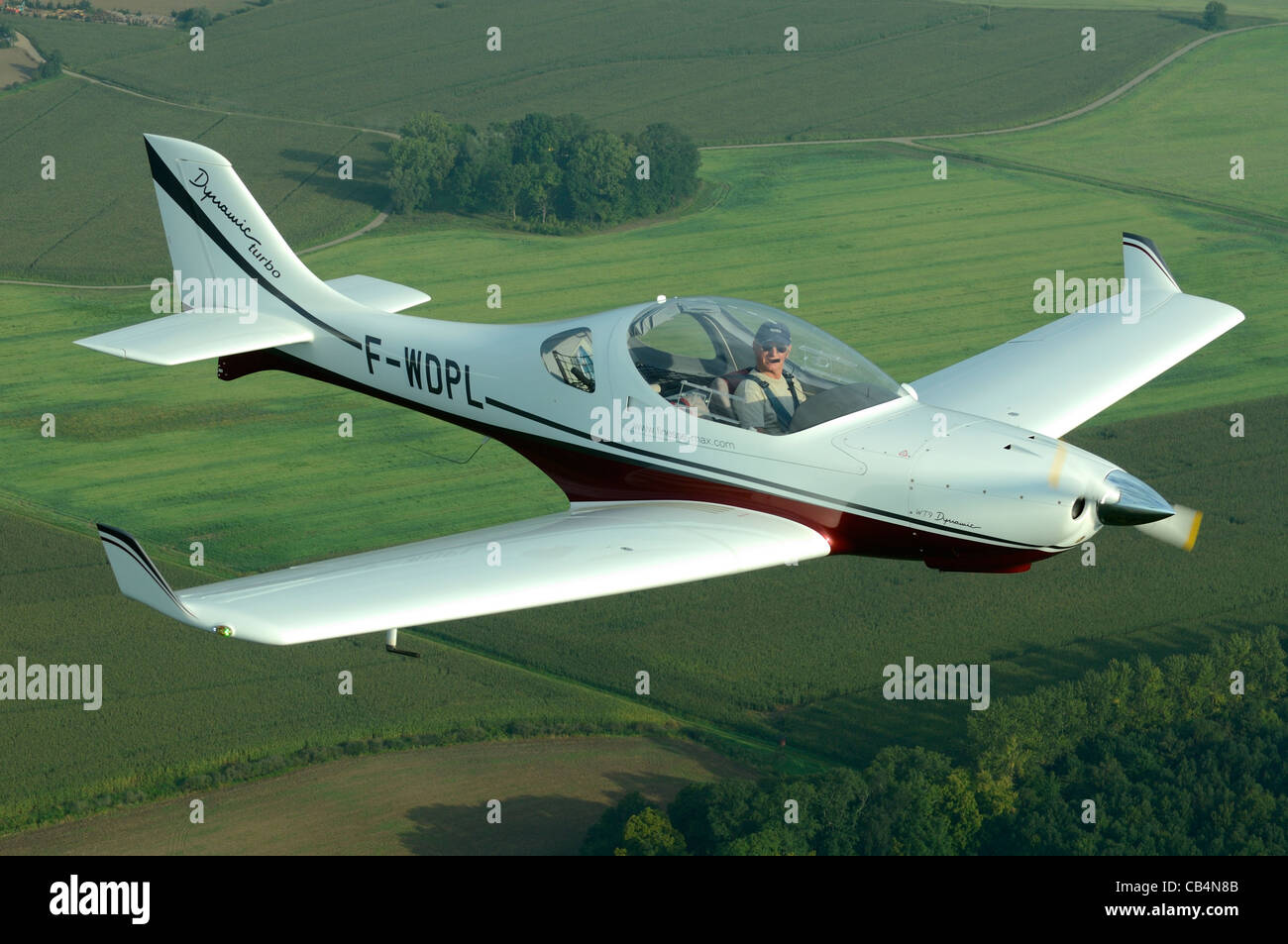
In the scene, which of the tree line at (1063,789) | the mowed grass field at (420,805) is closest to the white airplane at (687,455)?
the mowed grass field at (420,805)

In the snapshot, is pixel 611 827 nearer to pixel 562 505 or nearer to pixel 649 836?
pixel 649 836

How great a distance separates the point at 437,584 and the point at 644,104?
3043 inches

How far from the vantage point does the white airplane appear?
19.6 m

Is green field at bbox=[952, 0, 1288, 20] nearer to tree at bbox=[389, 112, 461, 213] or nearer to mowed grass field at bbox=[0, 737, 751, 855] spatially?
tree at bbox=[389, 112, 461, 213]

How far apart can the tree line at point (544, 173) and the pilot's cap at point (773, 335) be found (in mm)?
56214

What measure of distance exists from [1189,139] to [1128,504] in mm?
77169

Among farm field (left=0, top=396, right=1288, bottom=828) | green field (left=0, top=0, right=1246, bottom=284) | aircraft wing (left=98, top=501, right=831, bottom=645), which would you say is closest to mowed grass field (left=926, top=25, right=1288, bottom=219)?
green field (left=0, top=0, right=1246, bottom=284)

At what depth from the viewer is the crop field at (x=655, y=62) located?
92.6 metres

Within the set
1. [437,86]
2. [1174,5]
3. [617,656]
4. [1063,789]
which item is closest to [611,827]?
[617,656]

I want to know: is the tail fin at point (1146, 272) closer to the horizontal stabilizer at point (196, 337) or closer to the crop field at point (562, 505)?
the crop field at point (562, 505)

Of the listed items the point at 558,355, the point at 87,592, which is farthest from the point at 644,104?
the point at 558,355

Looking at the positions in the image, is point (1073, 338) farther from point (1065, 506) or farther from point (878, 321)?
point (878, 321)

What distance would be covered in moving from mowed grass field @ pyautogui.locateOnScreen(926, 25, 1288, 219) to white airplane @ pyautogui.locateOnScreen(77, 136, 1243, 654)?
6088cm

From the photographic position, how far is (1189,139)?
293ft
